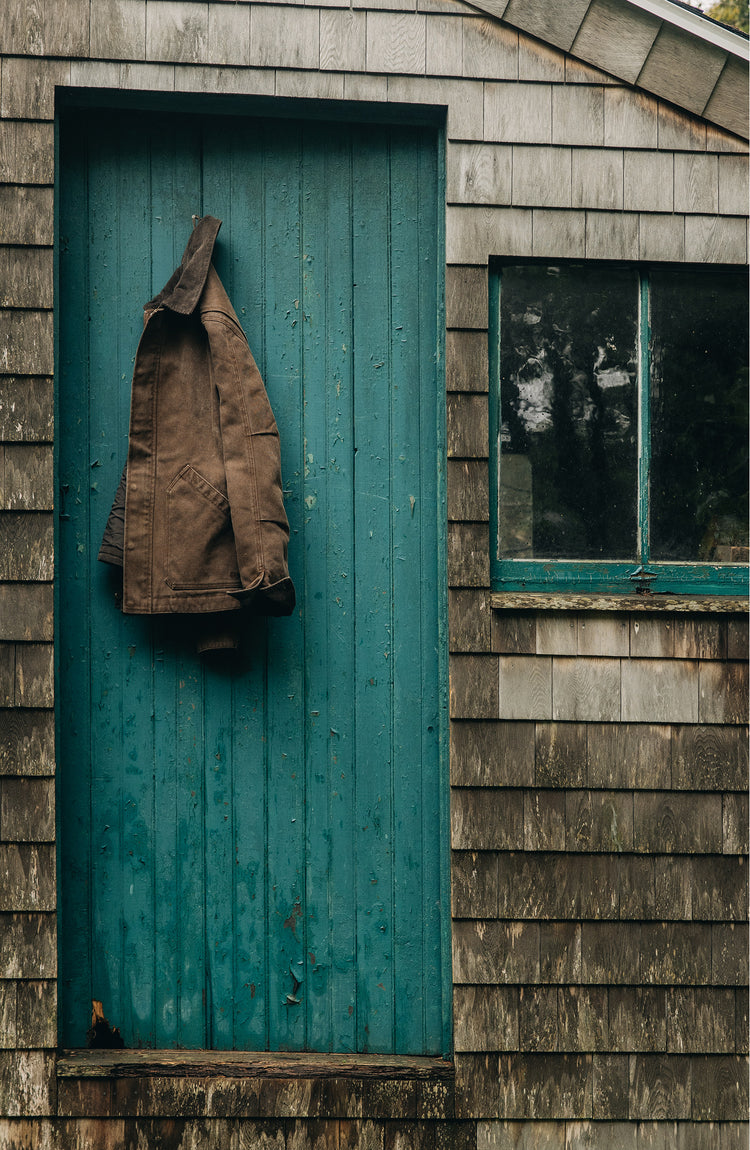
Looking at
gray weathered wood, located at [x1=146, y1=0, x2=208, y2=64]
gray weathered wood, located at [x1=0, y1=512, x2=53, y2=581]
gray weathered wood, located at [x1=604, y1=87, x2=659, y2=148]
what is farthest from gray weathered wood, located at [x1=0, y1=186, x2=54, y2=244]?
gray weathered wood, located at [x1=604, y1=87, x2=659, y2=148]

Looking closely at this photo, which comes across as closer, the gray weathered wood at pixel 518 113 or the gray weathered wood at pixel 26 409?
the gray weathered wood at pixel 26 409

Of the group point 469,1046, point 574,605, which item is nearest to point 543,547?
point 574,605

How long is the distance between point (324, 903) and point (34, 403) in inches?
70.2

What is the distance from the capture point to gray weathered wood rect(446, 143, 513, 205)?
9.55ft

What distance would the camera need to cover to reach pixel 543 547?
9.76 feet

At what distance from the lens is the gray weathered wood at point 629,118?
9.65 ft

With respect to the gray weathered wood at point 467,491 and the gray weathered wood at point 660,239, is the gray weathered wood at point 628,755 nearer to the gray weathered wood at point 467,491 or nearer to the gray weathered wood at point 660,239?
the gray weathered wood at point 467,491

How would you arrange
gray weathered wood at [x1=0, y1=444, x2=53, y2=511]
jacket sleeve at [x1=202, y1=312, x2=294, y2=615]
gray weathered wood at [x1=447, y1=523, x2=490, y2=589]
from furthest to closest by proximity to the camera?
gray weathered wood at [x1=447, y1=523, x2=490, y2=589] → gray weathered wood at [x1=0, y1=444, x2=53, y2=511] → jacket sleeve at [x1=202, y1=312, x2=294, y2=615]

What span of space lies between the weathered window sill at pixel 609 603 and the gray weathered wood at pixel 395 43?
1.66m

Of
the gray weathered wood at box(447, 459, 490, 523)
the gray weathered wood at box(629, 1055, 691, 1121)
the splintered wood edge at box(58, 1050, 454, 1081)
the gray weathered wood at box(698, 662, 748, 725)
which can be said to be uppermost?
the gray weathered wood at box(447, 459, 490, 523)

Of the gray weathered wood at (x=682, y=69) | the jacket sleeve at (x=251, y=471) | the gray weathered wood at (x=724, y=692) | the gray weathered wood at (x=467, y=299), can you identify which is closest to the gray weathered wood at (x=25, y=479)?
the jacket sleeve at (x=251, y=471)

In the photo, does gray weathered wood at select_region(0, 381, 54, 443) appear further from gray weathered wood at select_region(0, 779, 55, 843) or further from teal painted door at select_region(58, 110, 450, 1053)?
gray weathered wood at select_region(0, 779, 55, 843)

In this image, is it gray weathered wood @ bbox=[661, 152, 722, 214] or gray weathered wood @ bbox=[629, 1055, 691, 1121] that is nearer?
gray weathered wood @ bbox=[629, 1055, 691, 1121]

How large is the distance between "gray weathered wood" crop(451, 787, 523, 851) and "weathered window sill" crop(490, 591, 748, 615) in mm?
584
